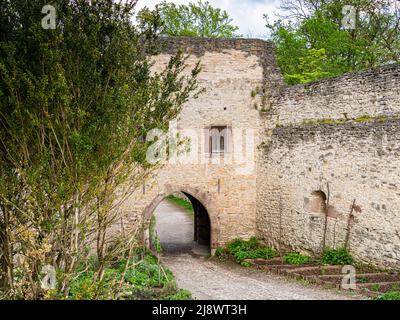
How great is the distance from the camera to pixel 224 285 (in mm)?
11180

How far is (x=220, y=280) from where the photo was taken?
1180cm

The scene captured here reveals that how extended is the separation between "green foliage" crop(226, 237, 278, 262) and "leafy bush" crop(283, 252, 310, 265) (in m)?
0.76

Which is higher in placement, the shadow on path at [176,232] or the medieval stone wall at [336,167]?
the medieval stone wall at [336,167]

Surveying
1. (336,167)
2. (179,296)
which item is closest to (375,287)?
(336,167)

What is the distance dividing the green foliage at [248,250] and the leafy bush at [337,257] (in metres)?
2.09

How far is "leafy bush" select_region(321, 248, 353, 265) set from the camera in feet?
38.0

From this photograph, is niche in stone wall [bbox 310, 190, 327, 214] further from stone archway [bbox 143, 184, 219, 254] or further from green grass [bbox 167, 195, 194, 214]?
green grass [bbox 167, 195, 194, 214]

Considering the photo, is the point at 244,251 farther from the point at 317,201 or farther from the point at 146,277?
the point at 146,277

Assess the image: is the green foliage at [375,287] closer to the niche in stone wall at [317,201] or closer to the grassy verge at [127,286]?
the niche in stone wall at [317,201]

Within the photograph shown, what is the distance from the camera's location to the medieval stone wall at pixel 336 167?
10648 mm

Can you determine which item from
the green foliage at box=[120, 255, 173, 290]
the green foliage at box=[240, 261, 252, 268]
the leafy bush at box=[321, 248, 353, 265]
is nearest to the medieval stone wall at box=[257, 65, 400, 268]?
the leafy bush at box=[321, 248, 353, 265]

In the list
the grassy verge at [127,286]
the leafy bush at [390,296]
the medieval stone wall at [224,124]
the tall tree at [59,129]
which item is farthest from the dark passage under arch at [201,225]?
the tall tree at [59,129]
